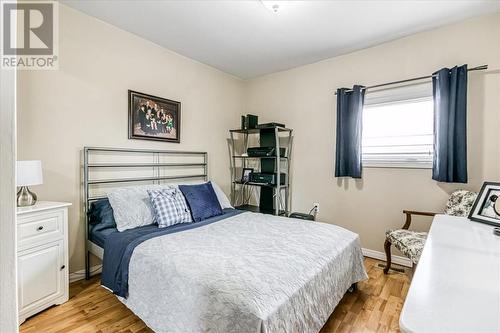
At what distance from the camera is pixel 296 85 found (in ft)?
12.1

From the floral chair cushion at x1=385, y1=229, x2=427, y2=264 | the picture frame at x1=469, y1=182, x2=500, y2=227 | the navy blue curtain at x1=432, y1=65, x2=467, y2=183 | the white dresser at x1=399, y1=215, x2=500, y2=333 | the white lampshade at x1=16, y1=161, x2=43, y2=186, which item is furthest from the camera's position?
the navy blue curtain at x1=432, y1=65, x2=467, y2=183

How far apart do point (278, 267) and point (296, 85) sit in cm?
294

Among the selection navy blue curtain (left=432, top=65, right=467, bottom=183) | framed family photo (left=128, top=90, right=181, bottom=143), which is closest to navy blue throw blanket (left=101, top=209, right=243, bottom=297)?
framed family photo (left=128, top=90, right=181, bottom=143)

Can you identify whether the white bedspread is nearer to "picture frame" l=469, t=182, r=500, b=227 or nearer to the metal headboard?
"picture frame" l=469, t=182, r=500, b=227

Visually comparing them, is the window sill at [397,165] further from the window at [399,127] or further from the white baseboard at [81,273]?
the white baseboard at [81,273]

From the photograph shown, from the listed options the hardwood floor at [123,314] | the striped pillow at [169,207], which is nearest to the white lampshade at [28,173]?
the striped pillow at [169,207]

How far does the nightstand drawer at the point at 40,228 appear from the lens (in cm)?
175

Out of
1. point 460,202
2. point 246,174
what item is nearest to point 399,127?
point 460,202

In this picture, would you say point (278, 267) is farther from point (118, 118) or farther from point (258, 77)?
point (258, 77)

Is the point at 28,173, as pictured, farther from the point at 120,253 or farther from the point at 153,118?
the point at 153,118

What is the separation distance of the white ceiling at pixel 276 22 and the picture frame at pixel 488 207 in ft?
5.55

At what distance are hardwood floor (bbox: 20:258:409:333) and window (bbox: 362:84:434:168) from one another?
4.56ft

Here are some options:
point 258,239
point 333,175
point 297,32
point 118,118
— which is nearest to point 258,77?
point 297,32

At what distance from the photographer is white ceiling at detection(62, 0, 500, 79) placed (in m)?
2.22
